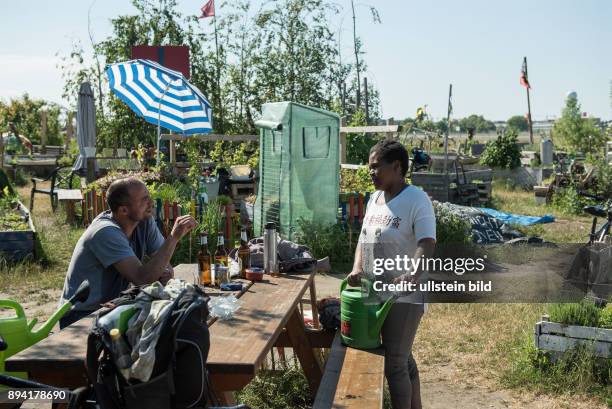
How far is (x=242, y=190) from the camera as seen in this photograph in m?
12.6

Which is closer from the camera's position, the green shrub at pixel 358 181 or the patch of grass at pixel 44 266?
the patch of grass at pixel 44 266

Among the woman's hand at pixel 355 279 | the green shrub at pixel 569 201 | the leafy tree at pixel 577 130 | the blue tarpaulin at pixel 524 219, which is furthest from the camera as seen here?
the leafy tree at pixel 577 130

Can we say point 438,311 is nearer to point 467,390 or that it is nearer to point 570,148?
point 467,390

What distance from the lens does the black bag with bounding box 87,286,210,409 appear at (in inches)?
99.7

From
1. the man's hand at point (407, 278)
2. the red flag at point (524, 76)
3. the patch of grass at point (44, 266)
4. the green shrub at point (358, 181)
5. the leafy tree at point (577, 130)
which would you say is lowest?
the patch of grass at point (44, 266)

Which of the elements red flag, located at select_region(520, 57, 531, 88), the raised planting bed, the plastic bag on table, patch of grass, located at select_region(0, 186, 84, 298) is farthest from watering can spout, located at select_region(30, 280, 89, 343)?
red flag, located at select_region(520, 57, 531, 88)

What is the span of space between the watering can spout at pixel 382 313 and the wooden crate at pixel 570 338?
1.82 meters

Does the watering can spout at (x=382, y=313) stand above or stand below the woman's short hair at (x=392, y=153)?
below

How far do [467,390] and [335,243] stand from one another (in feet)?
14.5

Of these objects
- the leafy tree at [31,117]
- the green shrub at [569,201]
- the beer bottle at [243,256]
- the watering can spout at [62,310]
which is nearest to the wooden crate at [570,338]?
the beer bottle at [243,256]

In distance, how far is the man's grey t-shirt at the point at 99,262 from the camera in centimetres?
380

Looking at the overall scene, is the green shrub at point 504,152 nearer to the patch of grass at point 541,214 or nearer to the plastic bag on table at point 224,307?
the patch of grass at point 541,214

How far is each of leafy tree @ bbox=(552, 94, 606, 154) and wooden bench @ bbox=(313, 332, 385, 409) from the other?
27.3 metres

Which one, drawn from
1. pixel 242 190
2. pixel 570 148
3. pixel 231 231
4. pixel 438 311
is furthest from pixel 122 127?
pixel 570 148
